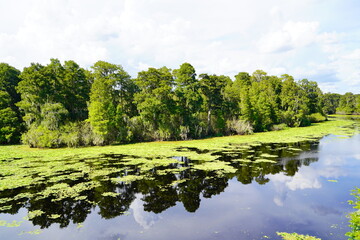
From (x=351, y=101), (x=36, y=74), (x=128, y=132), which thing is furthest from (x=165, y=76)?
(x=351, y=101)

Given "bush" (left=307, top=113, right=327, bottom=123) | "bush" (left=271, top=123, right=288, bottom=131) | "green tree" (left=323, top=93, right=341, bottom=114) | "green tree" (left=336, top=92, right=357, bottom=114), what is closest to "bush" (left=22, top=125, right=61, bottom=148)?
"bush" (left=271, top=123, right=288, bottom=131)

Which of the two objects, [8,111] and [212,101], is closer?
[8,111]

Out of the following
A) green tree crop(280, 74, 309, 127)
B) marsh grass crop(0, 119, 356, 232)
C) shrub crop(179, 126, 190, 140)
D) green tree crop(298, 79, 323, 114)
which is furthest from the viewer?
green tree crop(298, 79, 323, 114)

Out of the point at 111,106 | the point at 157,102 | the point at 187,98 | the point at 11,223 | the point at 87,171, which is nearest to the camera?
the point at 11,223

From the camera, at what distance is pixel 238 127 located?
50.9 metres

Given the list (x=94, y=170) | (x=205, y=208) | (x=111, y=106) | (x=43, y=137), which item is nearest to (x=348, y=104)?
(x=111, y=106)

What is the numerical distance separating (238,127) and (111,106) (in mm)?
29849

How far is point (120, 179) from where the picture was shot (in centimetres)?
1898

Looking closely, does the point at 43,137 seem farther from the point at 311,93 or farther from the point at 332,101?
the point at 332,101

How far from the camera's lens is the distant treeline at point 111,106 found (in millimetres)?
37031

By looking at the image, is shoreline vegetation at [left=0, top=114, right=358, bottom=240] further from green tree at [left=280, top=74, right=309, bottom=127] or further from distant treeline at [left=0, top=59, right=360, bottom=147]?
green tree at [left=280, top=74, right=309, bottom=127]

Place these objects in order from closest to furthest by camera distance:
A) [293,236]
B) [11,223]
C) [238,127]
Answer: [293,236] → [11,223] → [238,127]

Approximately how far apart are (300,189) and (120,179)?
15.1 m

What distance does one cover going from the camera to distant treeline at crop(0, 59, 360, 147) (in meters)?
37.0
